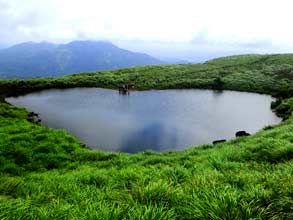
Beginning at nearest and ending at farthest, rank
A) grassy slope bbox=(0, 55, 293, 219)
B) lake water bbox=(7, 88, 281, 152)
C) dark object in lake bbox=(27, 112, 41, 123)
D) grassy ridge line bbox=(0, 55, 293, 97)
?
grassy slope bbox=(0, 55, 293, 219)
lake water bbox=(7, 88, 281, 152)
dark object in lake bbox=(27, 112, 41, 123)
grassy ridge line bbox=(0, 55, 293, 97)

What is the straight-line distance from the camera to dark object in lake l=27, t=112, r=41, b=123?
39000mm

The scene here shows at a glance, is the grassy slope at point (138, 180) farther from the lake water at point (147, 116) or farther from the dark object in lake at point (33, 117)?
the lake water at point (147, 116)

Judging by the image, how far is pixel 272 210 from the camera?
7.79m

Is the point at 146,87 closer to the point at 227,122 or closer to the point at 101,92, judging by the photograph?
the point at 101,92

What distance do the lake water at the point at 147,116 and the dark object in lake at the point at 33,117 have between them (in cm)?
84

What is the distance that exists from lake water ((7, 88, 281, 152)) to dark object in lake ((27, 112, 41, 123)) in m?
0.84

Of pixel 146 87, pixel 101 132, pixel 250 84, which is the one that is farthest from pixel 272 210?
pixel 250 84

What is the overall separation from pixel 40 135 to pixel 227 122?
2400 centimetres

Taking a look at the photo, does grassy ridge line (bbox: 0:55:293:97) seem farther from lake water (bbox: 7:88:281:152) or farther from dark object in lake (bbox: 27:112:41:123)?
dark object in lake (bbox: 27:112:41:123)

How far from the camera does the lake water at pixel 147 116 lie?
33.7m

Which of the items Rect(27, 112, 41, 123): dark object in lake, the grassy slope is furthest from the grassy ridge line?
the grassy slope

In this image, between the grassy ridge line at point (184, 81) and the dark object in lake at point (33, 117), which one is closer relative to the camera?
the dark object in lake at point (33, 117)

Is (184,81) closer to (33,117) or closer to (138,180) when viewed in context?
(33,117)

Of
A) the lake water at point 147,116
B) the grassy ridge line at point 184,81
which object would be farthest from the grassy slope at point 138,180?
the grassy ridge line at point 184,81
